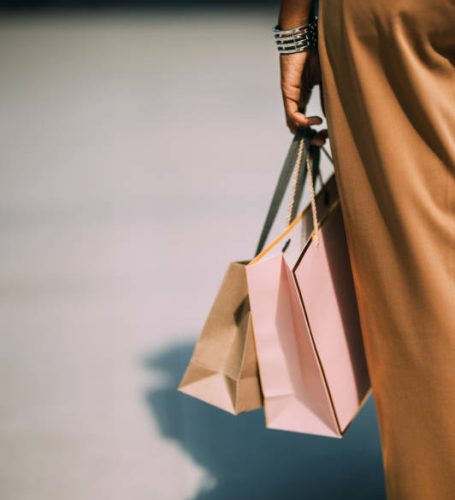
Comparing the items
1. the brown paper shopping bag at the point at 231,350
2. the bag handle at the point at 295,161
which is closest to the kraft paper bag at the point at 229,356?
the brown paper shopping bag at the point at 231,350

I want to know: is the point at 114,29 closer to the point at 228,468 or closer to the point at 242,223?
the point at 242,223

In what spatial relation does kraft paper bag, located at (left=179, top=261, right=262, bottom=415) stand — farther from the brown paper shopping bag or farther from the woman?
the woman

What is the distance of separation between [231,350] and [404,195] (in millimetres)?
336

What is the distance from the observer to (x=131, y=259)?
1.75 m

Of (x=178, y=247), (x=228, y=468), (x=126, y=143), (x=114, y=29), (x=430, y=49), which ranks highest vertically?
(x=114, y=29)

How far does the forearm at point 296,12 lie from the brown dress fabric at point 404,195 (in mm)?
51

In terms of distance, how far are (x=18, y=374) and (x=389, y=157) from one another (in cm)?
96

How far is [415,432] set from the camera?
26.5 inches

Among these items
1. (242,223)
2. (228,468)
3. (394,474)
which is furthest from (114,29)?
(394,474)

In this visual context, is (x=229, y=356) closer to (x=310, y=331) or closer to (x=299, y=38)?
(x=310, y=331)

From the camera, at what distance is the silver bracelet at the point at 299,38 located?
743 mm

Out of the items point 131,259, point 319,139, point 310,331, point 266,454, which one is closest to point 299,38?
point 319,139

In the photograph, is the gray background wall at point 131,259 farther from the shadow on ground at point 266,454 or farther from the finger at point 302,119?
the finger at point 302,119

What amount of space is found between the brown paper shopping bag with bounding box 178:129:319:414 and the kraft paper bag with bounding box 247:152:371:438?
2 centimetres
